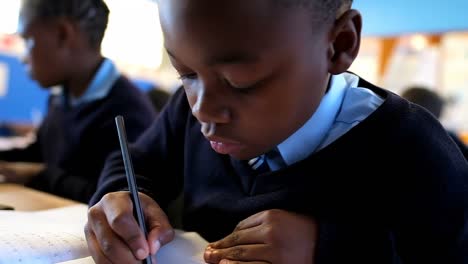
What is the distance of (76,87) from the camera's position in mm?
Result: 968

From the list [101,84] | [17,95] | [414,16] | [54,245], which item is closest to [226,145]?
[54,245]

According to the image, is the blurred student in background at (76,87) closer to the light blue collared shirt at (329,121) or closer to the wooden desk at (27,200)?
the wooden desk at (27,200)

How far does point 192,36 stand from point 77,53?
682 millimetres

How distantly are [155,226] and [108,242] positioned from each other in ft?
0.17

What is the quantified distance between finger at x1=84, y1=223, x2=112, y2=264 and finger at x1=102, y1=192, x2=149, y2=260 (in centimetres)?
2

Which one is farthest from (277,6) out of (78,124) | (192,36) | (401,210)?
(78,124)

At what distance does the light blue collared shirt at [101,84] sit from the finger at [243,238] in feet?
1.90

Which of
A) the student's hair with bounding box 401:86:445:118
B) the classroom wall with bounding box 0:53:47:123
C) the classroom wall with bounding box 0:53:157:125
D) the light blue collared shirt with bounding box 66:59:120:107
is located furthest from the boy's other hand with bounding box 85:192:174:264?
the classroom wall with bounding box 0:53:47:123

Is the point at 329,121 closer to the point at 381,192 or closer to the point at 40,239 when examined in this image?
the point at 381,192

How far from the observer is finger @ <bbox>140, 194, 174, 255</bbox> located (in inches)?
16.3

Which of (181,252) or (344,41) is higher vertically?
(344,41)

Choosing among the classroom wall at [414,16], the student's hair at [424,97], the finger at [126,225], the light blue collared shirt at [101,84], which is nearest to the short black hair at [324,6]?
the finger at [126,225]

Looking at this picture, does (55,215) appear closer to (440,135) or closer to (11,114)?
(440,135)

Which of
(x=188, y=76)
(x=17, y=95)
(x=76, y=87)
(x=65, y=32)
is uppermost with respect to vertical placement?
(x=188, y=76)
